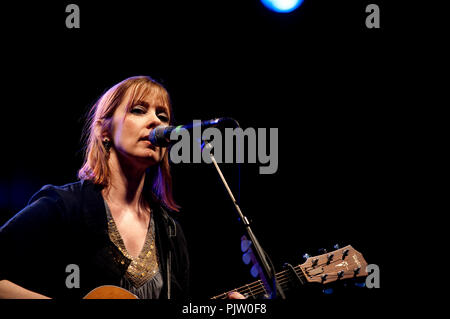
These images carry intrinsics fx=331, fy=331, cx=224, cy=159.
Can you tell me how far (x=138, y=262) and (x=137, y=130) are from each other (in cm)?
81

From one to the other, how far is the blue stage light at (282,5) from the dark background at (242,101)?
6 cm

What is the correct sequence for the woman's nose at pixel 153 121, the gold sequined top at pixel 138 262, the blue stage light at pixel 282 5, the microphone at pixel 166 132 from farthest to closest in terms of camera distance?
the blue stage light at pixel 282 5 < the woman's nose at pixel 153 121 < the gold sequined top at pixel 138 262 < the microphone at pixel 166 132

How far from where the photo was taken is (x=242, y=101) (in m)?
3.18

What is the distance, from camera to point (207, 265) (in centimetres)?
282

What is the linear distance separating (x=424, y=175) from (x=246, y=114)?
1.62m

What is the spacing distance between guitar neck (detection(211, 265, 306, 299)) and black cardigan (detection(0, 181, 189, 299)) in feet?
1.71

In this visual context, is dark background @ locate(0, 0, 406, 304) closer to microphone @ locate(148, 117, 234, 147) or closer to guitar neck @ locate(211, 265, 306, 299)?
guitar neck @ locate(211, 265, 306, 299)

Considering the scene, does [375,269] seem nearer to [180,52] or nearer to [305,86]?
[305,86]

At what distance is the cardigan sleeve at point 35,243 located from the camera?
1647 mm

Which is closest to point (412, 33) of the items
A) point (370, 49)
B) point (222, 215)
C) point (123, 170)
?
point (370, 49)

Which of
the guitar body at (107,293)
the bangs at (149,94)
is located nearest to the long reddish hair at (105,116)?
the bangs at (149,94)

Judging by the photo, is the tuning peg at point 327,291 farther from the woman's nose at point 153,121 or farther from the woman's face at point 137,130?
the woman's nose at point 153,121

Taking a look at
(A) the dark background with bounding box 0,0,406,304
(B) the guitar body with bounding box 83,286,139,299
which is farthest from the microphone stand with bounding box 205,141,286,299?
(A) the dark background with bounding box 0,0,406,304

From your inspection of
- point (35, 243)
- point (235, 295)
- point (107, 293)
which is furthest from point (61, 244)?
point (235, 295)
